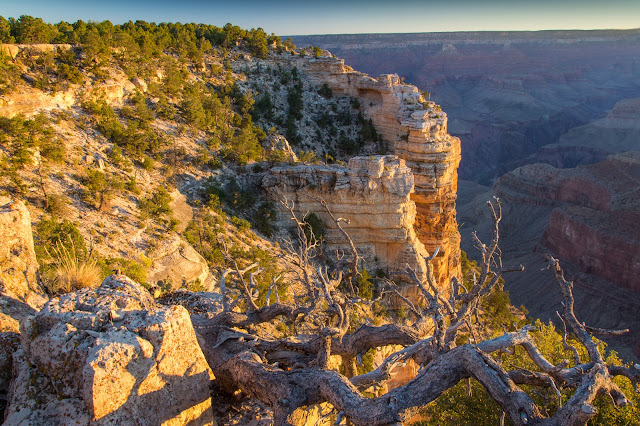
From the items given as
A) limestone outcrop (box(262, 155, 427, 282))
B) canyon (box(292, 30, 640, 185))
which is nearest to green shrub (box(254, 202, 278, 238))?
limestone outcrop (box(262, 155, 427, 282))

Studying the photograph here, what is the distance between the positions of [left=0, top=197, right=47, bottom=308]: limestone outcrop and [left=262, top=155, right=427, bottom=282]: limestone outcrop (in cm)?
1572

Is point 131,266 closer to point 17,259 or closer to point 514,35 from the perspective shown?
point 17,259

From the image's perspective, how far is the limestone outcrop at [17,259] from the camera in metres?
7.84

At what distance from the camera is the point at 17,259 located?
8.19 m

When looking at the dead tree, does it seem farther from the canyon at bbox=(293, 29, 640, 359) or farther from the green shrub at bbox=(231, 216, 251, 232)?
the canyon at bbox=(293, 29, 640, 359)

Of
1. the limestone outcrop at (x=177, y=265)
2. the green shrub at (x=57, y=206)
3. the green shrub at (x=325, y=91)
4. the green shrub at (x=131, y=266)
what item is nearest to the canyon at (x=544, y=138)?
the green shrub at (x=325, y=91)

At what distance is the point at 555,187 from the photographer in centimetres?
7506

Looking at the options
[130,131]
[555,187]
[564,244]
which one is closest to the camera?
[130,131]

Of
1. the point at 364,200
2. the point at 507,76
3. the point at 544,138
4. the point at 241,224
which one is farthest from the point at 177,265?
the point at 507,76

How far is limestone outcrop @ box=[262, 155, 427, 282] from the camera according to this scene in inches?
901

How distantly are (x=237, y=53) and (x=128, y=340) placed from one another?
3324cm

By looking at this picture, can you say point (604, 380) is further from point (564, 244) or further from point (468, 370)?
point (564, 244)

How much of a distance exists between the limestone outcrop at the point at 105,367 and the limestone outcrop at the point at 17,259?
6.24 ft

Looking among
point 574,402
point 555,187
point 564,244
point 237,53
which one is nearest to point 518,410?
point 574,402
